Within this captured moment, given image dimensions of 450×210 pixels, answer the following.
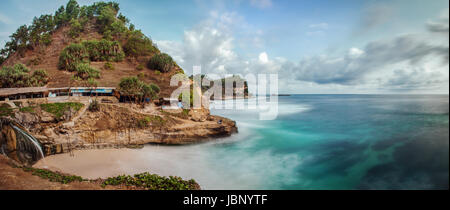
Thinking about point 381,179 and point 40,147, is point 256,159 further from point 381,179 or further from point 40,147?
point 40,147

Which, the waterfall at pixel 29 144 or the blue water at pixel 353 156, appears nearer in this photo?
the blue water at pixel 353 156

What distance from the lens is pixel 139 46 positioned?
113 ft

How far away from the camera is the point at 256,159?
47.2ft

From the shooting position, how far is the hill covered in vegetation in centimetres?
2342

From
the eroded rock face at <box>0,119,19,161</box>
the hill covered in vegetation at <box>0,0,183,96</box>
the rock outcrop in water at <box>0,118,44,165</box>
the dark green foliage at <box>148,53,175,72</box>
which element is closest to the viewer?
the eroded rock face at <box>0,119,19,161</box>

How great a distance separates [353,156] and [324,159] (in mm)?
1840

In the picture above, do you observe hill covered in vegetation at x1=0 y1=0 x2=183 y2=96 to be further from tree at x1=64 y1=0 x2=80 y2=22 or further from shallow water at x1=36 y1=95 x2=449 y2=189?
shallow water at x1=36 y1=95 x2=449 y2=189

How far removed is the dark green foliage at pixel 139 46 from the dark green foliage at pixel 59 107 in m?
19.4

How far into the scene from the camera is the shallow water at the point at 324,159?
29.6 feet

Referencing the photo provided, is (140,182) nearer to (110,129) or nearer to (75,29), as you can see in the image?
(110,129)

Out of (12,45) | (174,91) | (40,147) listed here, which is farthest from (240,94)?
(40,147)

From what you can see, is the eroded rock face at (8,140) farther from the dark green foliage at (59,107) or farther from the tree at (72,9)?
the tree at (72,9)

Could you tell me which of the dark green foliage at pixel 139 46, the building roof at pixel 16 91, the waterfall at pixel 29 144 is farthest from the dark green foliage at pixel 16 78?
the dark green foliage at pixel 139 46

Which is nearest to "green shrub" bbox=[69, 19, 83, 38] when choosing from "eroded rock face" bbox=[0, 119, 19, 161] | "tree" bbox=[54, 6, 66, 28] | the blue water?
"tree" bbox=[54, 6, 66, 28]
